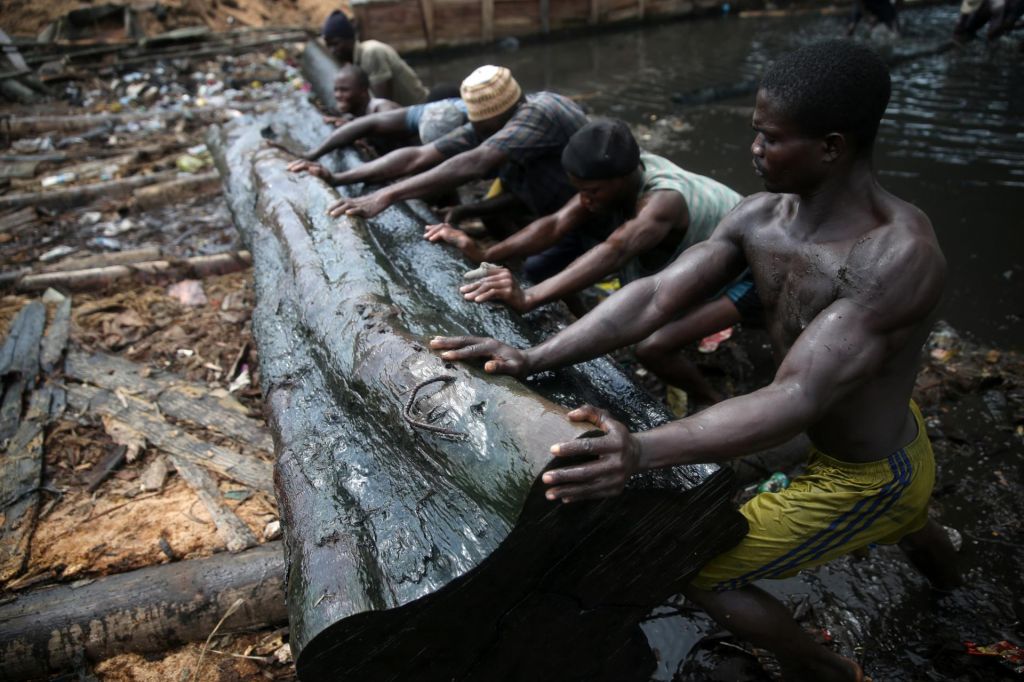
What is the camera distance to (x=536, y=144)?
13.0ft

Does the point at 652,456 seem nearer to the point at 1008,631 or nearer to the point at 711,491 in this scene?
the point at 711,491

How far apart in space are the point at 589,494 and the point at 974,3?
12794 mm

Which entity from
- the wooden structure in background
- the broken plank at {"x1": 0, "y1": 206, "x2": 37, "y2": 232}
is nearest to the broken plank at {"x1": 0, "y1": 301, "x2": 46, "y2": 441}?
the broken plank at {"x1": 0, "y1": 206, "x2": 37, "y2": 232}

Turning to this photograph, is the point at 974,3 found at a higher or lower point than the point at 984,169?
higher

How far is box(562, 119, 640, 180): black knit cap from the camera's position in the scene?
3.15 m

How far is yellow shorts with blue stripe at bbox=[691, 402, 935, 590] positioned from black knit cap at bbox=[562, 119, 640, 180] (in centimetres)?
164

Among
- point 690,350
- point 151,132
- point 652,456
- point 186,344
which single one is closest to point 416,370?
point 652,456

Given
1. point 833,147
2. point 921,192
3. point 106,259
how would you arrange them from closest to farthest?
point 833,147, point 106,259, point 921,192

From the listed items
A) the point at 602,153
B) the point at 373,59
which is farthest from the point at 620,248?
the point at 373,59

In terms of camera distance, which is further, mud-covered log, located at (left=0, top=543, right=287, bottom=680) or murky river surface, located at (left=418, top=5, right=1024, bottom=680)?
murky river surface, located at (left=418, top=5, right=1024, bottom=680)

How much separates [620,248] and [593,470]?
177cm

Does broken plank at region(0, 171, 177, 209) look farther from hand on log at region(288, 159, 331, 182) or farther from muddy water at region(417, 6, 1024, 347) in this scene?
muddy water at region(417, 6, 1024, 347)

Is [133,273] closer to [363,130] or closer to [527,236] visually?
[363,130]

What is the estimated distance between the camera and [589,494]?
1626 mm
